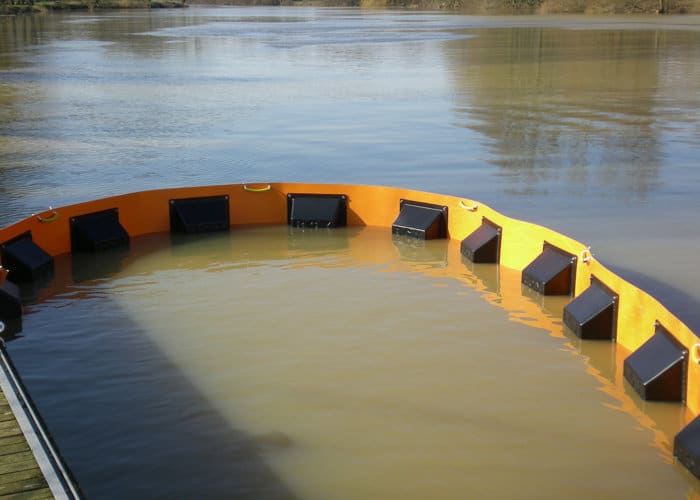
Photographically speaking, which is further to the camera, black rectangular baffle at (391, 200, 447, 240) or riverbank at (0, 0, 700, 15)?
riverbank at (0, 0, 700, 15)

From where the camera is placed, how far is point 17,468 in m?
4.24

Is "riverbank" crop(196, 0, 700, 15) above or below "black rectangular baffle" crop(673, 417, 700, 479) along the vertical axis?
above

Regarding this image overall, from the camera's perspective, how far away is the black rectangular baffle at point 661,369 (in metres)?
5.84

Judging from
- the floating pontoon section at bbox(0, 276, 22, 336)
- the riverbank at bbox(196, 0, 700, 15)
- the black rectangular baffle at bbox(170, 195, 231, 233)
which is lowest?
the floating pontoon section at bbox(0, 276, 22, 336)

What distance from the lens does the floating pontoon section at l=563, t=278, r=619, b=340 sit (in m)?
6.95

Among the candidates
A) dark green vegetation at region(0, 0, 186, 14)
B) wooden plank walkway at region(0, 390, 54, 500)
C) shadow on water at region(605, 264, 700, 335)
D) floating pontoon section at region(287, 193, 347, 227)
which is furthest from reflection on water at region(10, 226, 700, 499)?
dark green vegetation at region(0, 0, 186, 14)

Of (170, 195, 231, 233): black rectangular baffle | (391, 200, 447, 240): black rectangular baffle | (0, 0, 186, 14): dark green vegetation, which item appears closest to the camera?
(391, 200, 447, 240): black rectangular baffle

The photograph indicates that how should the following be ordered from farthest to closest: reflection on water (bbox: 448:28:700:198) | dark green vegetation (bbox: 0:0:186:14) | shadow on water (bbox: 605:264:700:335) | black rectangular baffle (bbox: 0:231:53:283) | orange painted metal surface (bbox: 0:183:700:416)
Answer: dark green vegetation (bbox: 0:0:186:14)
reflection on water (bbox: 448:28:700:198)
black rectangular baffle (bbox: 0:231:53:283)
shadow on water (bbox: 605:264:700:335)
orange painted metal surface (bbox: 0:183:700:416)

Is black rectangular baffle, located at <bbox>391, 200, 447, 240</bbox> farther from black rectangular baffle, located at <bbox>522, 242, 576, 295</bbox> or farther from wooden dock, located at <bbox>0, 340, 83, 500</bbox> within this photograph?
wooden dock, located at <bbox>0, 340, 83, 500</bbox>

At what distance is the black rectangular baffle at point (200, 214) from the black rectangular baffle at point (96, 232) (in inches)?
26.2

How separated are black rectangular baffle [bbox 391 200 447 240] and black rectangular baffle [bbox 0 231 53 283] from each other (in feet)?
12.3

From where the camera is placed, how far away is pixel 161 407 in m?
5.84

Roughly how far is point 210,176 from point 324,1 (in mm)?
101521

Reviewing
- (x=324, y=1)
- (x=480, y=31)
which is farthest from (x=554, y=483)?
(x=324, y=1)
